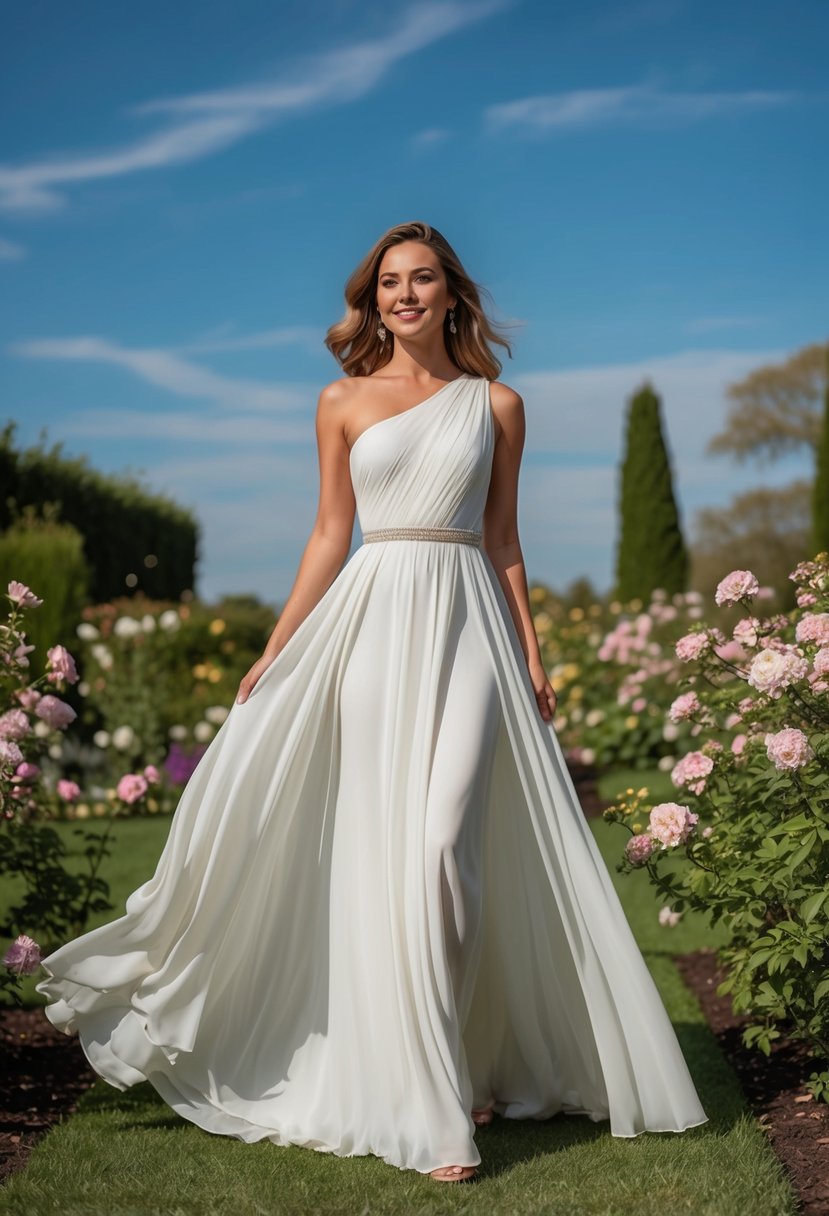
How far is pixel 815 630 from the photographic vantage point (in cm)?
357

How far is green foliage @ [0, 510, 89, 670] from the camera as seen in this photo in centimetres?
989

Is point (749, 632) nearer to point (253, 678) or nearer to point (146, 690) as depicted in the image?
point (253, 678)

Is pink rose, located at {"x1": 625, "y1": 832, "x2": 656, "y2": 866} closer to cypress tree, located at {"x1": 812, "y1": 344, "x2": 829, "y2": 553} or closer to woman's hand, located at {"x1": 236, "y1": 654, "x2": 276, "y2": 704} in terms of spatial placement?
woman's hand, located at {"x1": 236, "y1": 654, "x2": 276, "y2": 704}

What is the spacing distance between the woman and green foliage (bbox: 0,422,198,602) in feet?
24.5

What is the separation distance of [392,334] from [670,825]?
1636mm

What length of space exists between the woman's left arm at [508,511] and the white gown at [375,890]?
0.29ft

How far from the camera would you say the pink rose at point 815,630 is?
3547mm

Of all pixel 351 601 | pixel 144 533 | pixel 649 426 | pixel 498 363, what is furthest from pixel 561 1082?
pixel 649 426

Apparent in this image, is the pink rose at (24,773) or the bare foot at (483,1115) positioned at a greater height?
the pink rose at (24,773)

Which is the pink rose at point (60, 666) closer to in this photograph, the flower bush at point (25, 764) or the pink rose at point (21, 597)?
the flower bush at point (25, 764)

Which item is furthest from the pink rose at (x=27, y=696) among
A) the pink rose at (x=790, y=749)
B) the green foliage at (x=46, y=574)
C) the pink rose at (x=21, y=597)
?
the green foliage at (x=46, y=574)

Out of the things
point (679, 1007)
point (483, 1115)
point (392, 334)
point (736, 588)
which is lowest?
point (679, 1007)

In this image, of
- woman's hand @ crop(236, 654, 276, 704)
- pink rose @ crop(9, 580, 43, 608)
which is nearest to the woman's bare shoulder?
woman's hand @ crop(236, 654, 276, 704)

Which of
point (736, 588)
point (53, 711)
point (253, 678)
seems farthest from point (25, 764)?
point (736, 588)
